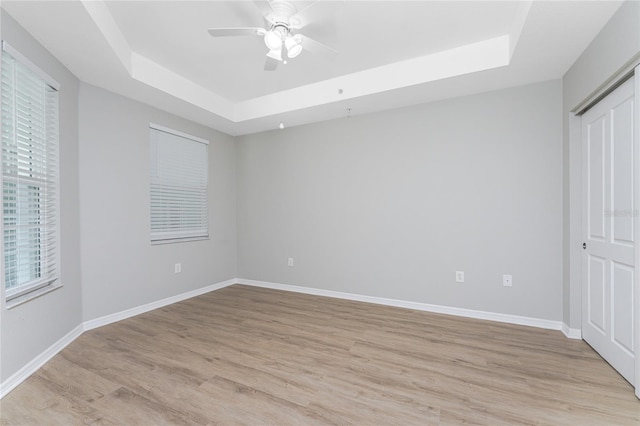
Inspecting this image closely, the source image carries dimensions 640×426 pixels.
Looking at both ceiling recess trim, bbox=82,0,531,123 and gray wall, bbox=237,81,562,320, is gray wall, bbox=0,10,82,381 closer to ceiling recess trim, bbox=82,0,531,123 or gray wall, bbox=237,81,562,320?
ceiling recess trim, bbox=82,0,531,123

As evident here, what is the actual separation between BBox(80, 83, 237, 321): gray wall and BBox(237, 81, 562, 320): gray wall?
1.41 m

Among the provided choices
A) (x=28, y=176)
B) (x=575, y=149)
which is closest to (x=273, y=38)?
(x=28, y=176)

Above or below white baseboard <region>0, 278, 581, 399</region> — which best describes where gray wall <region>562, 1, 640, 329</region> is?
above

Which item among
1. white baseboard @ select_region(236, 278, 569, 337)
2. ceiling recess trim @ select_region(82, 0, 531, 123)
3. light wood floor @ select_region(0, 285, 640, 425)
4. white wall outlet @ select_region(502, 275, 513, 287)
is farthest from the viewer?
white wall outlet @ select_region(502, 275, 513, 287)

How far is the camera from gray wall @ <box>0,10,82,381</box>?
1.98m

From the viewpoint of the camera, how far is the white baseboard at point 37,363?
1.91m

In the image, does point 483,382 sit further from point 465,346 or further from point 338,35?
point 338,35

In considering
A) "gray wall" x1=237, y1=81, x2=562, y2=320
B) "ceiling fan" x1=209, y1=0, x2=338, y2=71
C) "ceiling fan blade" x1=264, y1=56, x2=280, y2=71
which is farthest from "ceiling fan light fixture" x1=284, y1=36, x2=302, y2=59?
"gray wall" x1=237, y1=81, x2=562, y2=320

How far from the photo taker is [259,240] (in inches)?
188

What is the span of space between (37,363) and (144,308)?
1.29 meters

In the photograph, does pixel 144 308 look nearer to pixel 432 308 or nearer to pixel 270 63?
pixel 270 63

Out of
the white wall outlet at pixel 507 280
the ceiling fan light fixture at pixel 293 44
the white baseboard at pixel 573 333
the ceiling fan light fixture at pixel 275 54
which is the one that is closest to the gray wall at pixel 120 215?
the ceiling fan light fixture at pixel 275 54

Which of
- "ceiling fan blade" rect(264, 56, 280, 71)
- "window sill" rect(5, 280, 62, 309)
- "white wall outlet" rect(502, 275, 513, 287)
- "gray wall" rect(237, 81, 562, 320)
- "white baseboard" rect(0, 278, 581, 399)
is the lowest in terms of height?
"white baseboard" rect(0, 278, 581, 399)

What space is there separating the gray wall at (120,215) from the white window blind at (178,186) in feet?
0.41
